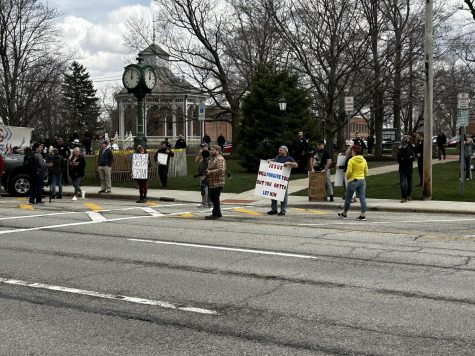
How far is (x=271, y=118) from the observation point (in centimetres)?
2852

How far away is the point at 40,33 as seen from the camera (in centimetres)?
3869

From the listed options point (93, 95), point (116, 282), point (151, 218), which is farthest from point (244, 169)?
point (93, 95)

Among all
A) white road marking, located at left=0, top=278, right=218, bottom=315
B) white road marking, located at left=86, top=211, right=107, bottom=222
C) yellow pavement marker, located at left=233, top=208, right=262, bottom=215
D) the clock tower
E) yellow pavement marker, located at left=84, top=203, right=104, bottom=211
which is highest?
the clock tower

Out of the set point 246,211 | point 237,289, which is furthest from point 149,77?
point 237,289

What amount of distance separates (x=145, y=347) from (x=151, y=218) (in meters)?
9.37

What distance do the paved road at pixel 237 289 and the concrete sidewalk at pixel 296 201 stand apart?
321cm

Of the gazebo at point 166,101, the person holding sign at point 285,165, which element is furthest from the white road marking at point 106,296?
the gazebo at point 166,101

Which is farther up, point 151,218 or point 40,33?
point 40,33

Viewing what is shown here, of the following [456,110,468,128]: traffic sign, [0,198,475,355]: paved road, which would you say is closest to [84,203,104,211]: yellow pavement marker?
[0,198,475,355]: paved road

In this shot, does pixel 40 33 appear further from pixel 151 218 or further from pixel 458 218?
pixel 458 218

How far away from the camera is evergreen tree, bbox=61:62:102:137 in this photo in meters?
80.2

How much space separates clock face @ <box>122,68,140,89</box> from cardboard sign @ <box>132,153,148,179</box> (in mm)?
3763

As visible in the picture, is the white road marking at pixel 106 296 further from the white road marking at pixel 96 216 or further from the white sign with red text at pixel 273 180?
the white sign with red text at pixel 273 180

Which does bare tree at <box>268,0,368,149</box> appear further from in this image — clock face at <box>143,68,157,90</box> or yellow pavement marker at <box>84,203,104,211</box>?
yellow pavement marker at <box>84,203,104,211</box>
